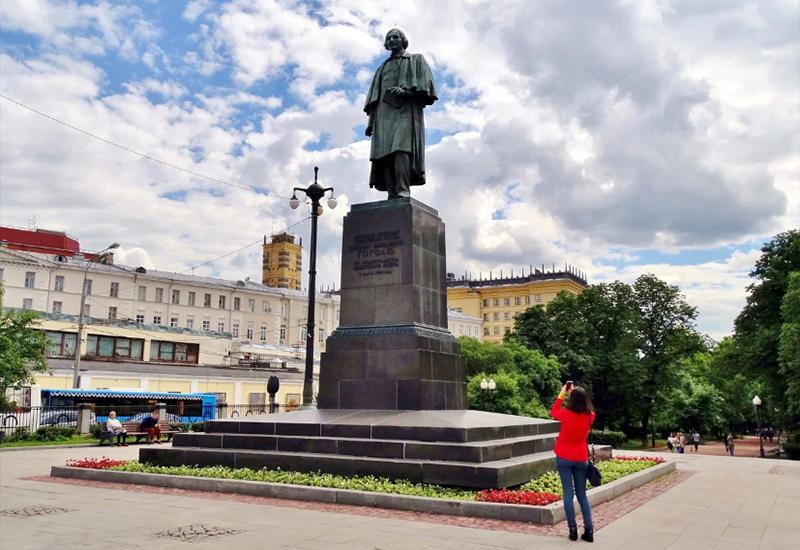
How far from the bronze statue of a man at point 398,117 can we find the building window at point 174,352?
161 ft

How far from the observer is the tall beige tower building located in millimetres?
119000

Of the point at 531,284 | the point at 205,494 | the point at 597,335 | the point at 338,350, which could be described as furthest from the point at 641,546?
the point at 531,284

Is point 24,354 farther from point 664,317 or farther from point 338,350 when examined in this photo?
point 664,317

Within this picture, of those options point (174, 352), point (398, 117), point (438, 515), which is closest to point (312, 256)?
point (398, 117)

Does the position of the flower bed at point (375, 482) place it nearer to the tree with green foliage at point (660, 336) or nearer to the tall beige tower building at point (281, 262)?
the tree with green foliage at point (660, 336)

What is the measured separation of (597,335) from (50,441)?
3964cm

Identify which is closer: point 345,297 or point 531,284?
point 345,297

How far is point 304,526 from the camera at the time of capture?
8.12m

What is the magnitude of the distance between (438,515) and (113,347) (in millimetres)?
52732

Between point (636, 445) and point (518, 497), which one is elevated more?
point (518, 497)

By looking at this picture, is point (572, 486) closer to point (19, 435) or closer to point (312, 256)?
point (312, 256)

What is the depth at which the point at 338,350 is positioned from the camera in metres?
14.1

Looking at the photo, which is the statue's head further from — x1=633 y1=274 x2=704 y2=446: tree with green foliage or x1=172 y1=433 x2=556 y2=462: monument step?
x1=633 y1=274 x2=704 y2=446: tree with green foliage

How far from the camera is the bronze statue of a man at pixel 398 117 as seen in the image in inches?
606
